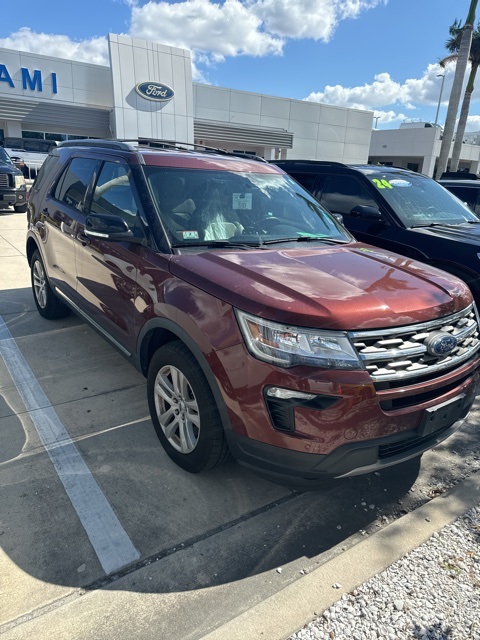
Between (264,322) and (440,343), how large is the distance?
96cm

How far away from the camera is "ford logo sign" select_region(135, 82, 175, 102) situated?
25.5 meters

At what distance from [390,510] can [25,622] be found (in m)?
1.99

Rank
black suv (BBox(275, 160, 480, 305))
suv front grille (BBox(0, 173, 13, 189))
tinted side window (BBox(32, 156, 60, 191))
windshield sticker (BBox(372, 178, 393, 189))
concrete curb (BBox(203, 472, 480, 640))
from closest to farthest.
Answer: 1. concrete curb (BBox(203, 472, 480, 640))
2. black suv (BBox(275, 160, 480, 305))
3. tinted side window (BBox(32, 156, 60, 191))
4. windshield sticker (BBox(372, 178, 393, 189))
5. suv front grille (BBox(0, 173, 13, 189))

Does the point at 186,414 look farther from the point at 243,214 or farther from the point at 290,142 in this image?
the point at 290,142

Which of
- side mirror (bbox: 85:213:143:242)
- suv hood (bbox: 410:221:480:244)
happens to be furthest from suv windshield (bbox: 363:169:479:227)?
side mirror (bbox: 85:213:143:242)

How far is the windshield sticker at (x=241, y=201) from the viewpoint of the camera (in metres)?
3.45

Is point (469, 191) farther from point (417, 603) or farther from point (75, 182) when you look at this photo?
point (417, 603)

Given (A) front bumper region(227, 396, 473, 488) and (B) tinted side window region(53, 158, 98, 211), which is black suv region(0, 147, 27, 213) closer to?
(B) tinted side window region(53, 158, 98, 211)

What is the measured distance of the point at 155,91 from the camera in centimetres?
2584

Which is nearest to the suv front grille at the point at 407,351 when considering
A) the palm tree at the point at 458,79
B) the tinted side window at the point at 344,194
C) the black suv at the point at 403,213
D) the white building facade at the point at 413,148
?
the black suv at the point at 403,213

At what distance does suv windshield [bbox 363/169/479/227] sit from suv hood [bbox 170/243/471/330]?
2524 mm

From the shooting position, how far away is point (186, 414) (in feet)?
9.05

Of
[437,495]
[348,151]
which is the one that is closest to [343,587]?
[437,495]

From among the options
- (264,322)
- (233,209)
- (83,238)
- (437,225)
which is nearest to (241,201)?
(233,209)
